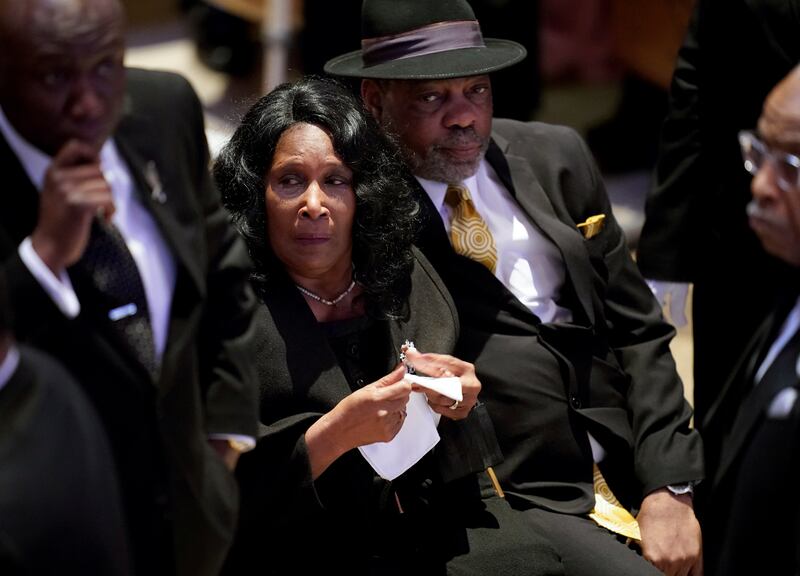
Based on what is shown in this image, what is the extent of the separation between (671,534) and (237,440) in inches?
52.2

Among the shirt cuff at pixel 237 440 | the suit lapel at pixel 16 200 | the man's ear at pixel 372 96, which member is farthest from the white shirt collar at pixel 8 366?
the man's ear at pixel 372 96

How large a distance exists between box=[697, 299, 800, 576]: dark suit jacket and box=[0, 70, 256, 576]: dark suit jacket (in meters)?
0.92

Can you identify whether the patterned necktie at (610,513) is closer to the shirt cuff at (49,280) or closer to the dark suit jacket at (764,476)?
the dark suit jacket at (764,476)

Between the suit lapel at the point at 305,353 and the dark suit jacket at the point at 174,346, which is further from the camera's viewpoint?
the suit lapel at the point at 305,353

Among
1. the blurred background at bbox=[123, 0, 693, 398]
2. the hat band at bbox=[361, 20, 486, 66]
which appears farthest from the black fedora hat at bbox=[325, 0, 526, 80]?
the blurred background at bbox=[123, 0, 693, 398]

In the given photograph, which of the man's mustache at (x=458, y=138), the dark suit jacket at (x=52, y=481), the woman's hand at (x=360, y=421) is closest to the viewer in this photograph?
the dark suit jacket at (x=52, y=481)

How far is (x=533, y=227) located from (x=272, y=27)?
10.8ft

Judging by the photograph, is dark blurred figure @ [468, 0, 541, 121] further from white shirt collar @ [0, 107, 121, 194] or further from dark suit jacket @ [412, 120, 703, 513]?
white shirt collar @ [0, 107, 121, 194]

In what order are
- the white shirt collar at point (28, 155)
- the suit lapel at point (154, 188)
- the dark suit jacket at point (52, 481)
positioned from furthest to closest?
the suit lapel at point (154, 188) < the white shirt collar at point (28, 155) < the dark suit jacket at point (52, 481)

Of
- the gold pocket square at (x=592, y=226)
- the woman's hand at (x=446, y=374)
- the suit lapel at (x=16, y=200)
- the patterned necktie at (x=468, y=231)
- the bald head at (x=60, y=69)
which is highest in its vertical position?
the bald head at (x=60, y=69)

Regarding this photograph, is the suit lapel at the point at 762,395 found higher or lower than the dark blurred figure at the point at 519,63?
higher

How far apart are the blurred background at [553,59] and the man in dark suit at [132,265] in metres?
3.38

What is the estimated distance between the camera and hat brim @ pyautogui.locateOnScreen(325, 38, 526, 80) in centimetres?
358

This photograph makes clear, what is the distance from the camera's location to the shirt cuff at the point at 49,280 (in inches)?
89.9
